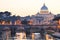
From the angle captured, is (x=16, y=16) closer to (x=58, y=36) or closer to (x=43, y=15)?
(x=43, y=15)

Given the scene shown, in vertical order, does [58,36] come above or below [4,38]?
above

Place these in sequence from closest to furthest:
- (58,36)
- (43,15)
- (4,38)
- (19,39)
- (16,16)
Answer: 1. (58,36)
2. (19,39)
3. (4,38)
4. (16,16)
5. (43,15)

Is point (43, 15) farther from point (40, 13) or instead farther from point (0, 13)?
point (0, 13)

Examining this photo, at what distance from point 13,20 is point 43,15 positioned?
69.4ft

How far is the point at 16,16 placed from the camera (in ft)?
163

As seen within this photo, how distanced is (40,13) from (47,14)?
2.33m

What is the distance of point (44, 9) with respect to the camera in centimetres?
6812

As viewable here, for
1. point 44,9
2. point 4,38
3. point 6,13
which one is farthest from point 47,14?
point 4,38

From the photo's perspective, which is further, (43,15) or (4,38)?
(43,15)

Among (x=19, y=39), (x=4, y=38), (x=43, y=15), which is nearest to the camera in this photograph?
(x=19, y=39)

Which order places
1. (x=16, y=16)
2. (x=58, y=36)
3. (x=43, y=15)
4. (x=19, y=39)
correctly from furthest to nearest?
(x=43, y=15), (x=16, y=16), (x=19, y=39), (x=58, y=36)

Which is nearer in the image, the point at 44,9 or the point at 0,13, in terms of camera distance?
the point at 0,13

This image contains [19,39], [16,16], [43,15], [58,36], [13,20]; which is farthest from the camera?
[43,15]

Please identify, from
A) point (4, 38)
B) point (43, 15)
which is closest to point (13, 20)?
point (43, 15)
